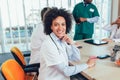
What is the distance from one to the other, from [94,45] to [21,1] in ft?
7.58

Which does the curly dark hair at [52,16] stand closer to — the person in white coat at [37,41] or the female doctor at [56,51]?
the female doctor at [56,51]

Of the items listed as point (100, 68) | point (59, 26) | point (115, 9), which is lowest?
point (100, 68)

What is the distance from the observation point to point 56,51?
4.84 ft

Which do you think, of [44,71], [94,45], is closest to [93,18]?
[94,45]

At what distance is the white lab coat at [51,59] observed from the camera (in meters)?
1.45

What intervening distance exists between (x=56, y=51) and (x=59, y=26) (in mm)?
223

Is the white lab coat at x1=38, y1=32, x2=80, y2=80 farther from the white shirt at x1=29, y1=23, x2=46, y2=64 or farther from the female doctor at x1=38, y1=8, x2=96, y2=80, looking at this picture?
the white shirt at x1=29, y1=23, x2=46, y2=64

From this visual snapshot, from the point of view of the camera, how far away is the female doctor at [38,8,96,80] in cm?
146

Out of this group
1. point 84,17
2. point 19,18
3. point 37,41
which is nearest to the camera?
point 37,41

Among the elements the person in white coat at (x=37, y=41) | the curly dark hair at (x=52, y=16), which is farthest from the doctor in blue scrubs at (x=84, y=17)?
the curly dark hair at (x=52, y=16)

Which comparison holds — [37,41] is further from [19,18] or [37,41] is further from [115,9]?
[115,9]

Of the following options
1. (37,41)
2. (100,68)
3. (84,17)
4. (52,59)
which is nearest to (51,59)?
(52,59)

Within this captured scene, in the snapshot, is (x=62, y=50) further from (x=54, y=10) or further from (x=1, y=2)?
(x=1, y=2)

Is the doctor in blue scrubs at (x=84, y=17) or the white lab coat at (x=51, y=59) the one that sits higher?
the doctor in blue scrubs at (x=84, y=17)
